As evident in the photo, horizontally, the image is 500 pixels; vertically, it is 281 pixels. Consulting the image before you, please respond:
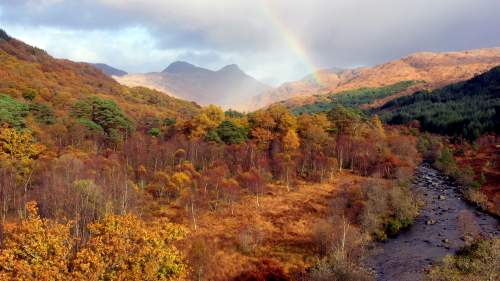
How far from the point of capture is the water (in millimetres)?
44156

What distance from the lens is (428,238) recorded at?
177ft

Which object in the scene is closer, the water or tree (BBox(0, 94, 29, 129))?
the water

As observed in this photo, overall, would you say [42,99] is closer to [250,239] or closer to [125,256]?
[250,239]

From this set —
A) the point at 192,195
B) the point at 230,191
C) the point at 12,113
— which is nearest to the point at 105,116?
the point at 12,113

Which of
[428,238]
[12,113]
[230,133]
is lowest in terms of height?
[428,238]

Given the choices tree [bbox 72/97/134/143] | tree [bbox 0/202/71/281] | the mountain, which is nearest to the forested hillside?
tree [bbox 0/202/71/281]

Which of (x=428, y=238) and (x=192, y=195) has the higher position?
(x=192, y=195)

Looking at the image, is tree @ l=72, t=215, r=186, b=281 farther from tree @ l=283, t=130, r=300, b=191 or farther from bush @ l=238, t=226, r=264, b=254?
tree @ l=283, t=130, r=300, b=191

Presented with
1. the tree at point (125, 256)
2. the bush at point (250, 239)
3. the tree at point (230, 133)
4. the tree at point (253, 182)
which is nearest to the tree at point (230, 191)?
the tree at point (253, 182)

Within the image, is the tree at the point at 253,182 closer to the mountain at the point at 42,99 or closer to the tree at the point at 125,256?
the mountain at the point at 42,99

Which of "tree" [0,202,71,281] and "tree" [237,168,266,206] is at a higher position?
"tree" [0,202,71,281]

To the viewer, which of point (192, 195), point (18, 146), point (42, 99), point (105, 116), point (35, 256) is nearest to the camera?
point (35, 256)

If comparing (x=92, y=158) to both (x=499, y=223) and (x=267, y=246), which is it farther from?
(x=499, y=223)

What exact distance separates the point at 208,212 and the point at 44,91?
348 ft
